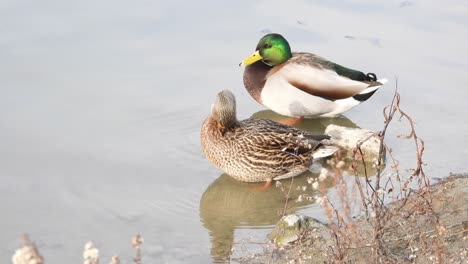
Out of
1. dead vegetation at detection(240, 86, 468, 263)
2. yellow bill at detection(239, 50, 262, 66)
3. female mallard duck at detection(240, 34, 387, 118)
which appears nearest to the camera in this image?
dead vegetation at detection(240, 86, 468, 263)

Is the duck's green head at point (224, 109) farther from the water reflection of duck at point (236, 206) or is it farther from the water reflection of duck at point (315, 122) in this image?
the water reflection of duck at point (315, 122)

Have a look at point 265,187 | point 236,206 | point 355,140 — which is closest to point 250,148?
point 265,187

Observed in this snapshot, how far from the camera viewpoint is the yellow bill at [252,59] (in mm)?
7539

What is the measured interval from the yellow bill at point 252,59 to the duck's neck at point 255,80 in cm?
5

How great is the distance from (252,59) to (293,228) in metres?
2.90

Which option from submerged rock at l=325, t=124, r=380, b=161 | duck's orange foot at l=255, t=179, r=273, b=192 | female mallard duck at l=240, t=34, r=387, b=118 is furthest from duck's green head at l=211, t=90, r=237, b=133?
female mallard duck at l=240, t=34, r=387, b=118

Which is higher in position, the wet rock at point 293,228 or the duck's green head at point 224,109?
the duck's green head at point 224,109

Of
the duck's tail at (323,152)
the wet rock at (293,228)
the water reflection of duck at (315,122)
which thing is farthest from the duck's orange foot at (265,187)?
the water reflection of duck at (315,122)

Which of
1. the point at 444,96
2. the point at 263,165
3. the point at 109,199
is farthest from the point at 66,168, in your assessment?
the point at 444,96

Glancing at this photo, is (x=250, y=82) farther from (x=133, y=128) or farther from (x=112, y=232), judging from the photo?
(x=112, y=232)

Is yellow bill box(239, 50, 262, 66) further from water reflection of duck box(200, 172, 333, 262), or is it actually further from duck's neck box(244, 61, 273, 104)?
water reflection of duck box(200, 172, 333, 262)

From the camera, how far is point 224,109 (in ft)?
19.8

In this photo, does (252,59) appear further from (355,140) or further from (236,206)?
(236,206)

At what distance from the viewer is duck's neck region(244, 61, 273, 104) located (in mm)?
7436
